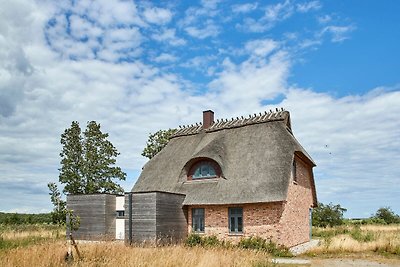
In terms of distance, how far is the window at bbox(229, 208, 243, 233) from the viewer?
20344 mm

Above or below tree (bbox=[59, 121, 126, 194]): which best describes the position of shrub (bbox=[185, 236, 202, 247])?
below

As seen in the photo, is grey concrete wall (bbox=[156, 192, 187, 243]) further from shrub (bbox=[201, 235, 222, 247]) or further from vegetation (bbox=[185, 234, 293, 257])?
shrub (bbox=[201, 235, 222, 247])

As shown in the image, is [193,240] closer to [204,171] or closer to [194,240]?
[194,240]

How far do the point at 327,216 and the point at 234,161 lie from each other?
20.3 m

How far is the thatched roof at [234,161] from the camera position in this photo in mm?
19955

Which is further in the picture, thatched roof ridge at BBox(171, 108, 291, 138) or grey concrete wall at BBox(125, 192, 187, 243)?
thatched roof ridge at BBox(171, 108, 291, 138)

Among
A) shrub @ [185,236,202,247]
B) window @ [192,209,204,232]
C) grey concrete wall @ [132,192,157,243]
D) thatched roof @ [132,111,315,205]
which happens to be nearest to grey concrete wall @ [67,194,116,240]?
thatched roof @ [132,111,315,205]

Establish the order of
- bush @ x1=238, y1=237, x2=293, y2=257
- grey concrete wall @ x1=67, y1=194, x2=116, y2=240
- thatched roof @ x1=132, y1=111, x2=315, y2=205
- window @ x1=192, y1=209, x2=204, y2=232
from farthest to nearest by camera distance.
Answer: grey concrete wall @ x1=67, y1=194, x2=116, y2=240 → window @ x1=192, y1=209, x2=204, y2=232 → thatched roof @ x1=132, y1=111, x2=315, y2=205 → bush @ x1=238, y1=237, x2=293, y2=257

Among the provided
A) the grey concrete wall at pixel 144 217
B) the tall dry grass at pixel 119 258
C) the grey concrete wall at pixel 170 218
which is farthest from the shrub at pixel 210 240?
the tall dry grass at pixel 119 258

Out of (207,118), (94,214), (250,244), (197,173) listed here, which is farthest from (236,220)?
(207,118)

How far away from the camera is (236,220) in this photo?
67.2ft

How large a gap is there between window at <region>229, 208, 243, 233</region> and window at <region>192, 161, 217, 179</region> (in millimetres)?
2548

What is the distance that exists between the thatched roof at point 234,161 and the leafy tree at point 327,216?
587 inches

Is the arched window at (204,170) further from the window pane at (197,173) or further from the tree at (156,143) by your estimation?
the tree at (156,143)
